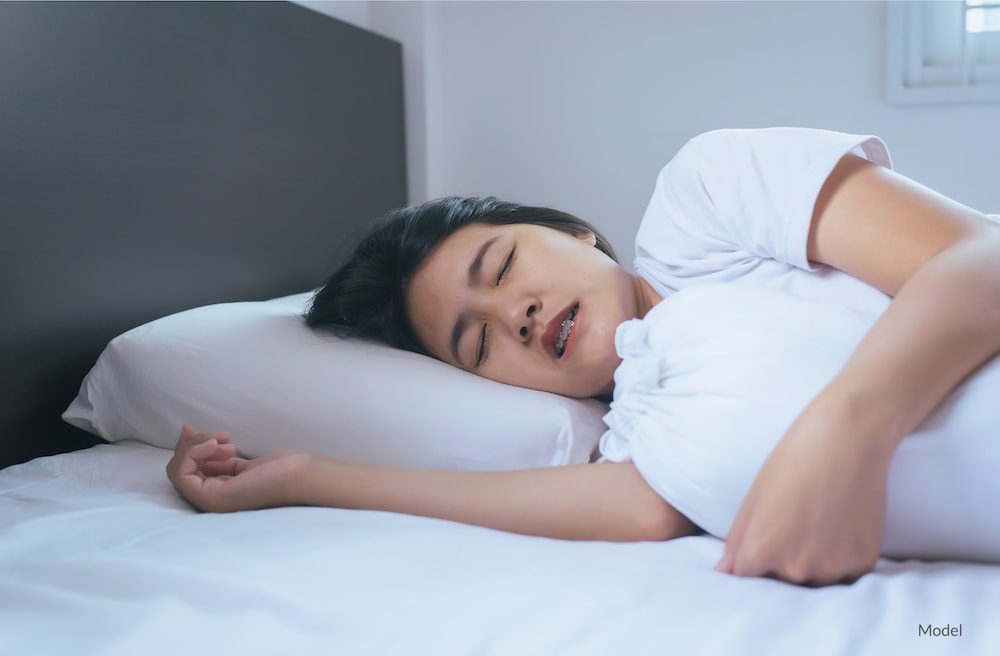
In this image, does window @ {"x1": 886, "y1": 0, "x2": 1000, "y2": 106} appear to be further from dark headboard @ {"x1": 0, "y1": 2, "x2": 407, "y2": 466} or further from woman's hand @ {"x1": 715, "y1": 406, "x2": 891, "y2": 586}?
woman's hand @ {"x1": 715, "y1": 406, "x2": 891, "y2": 586}

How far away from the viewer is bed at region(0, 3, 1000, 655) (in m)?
0.60

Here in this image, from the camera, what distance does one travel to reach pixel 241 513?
89 centimetres

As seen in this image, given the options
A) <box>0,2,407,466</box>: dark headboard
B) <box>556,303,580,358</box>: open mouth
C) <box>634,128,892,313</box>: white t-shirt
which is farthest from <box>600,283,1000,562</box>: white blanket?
<box>0,2,407,466</box>: dark headboard

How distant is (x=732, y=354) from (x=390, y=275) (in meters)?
0.58

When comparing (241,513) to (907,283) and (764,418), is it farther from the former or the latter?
(907,283)

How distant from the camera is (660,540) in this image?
0.81 meters

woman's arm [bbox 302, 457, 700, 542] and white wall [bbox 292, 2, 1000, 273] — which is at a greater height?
white wall [bbox 292, 2, 1000, 273]

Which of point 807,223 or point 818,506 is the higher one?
point 807,223

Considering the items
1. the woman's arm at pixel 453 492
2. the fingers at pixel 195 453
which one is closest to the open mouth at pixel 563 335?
the woman's arm at pixel 453 492

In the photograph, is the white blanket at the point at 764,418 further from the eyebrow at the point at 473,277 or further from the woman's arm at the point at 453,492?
the eyebrow at the point at 473,277

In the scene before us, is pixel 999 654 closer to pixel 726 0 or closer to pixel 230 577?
pixel 230 577

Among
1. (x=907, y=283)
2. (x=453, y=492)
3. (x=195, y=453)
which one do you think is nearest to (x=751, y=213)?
(x=907, y=283)

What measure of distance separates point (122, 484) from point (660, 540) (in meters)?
0.58

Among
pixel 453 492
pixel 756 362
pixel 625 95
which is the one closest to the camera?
pixel 756 362
